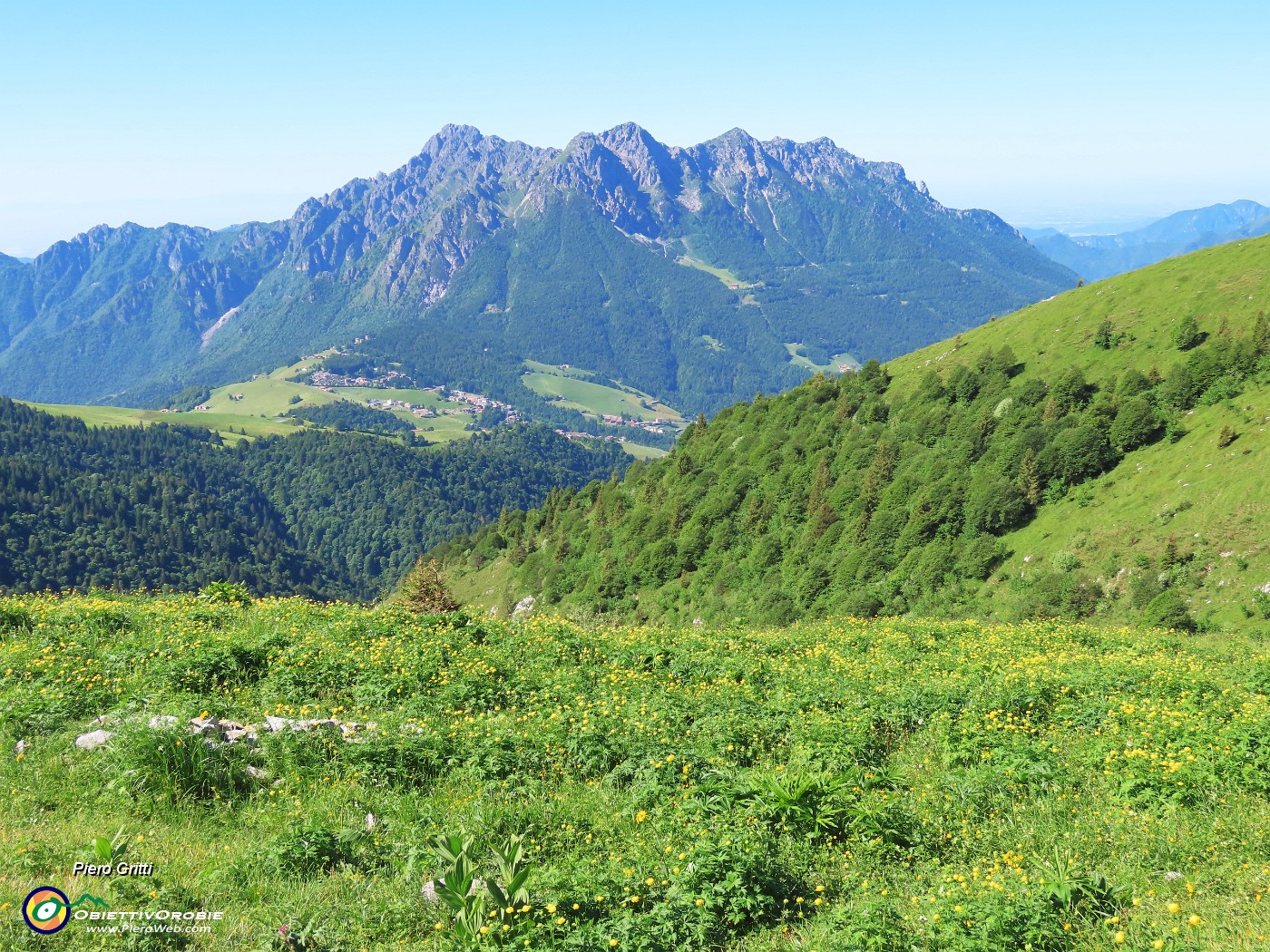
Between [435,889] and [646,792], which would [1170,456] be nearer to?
[646,792]

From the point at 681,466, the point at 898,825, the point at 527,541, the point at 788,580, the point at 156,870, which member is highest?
the point at 156,870

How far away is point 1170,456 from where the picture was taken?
49.3 meters

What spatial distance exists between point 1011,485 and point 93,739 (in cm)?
5942

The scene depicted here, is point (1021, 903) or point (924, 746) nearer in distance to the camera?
point (1021, 903)

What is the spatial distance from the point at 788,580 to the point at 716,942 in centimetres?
6025

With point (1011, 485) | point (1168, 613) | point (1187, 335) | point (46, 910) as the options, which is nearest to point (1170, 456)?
point (1011, 485)

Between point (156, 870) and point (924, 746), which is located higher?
point (156, 870)

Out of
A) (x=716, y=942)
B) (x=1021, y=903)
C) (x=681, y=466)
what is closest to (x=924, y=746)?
(x=1021, y=903)

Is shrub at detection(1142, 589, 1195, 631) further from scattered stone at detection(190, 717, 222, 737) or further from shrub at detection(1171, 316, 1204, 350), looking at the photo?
scattered stone at detection(190, 717, 222, 737)

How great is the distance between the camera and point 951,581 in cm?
5191

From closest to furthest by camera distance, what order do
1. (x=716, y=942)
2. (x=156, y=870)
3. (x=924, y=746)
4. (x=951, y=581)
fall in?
1. (x=716, y=942)
2. (x=156, y=870)
3. (x=924, y=746)
4. (x=951, y=581)

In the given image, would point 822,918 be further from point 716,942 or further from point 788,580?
point 788,580

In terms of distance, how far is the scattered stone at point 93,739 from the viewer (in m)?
12.0

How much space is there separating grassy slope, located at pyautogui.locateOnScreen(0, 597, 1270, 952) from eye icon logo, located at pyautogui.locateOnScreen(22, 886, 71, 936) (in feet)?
0.55
